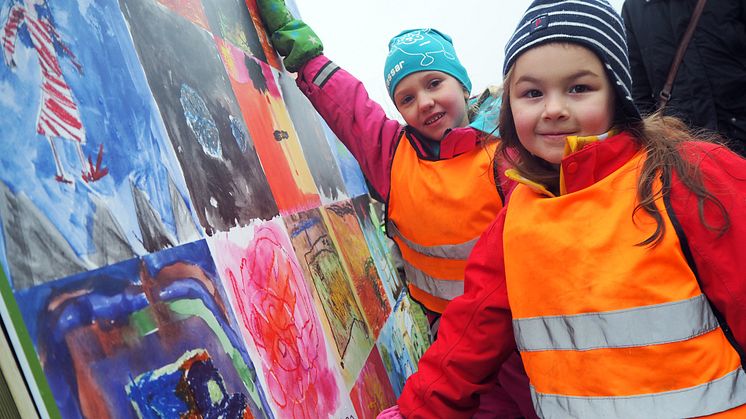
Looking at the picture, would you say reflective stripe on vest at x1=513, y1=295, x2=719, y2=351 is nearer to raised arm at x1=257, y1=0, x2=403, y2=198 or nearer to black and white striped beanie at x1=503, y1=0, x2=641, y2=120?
black and white striped beanie at x1=503, y1=0, x2=641, y2=120

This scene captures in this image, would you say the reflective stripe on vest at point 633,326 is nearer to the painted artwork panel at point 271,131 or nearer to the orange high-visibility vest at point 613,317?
the orange high-visibility vest at point 613,317

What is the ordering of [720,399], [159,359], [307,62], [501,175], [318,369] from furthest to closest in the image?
[307,62] → [501,175] → [318,369] → [720,399] → [159,359]

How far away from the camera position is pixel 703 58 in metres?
2.46

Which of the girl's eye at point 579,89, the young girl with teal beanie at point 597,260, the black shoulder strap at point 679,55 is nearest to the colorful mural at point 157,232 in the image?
the young girl with teal beanie at point 597,260

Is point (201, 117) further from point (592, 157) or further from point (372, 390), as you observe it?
point (372, 390)

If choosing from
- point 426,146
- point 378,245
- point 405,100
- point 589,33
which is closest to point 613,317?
point 589,33

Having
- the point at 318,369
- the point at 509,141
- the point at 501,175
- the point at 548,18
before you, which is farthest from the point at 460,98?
the point at 318,369

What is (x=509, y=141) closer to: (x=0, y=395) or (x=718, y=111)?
(x=0, y=395)

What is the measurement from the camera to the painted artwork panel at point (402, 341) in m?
2.29

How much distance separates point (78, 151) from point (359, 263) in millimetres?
1536

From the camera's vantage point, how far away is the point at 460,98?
2.05 m

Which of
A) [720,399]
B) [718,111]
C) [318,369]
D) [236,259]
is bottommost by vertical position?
[720,399]

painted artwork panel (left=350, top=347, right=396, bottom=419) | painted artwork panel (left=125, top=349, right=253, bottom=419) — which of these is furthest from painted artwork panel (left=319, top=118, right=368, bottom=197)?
painted artwork panel (left=125, top=349, right=253, bottom=419)

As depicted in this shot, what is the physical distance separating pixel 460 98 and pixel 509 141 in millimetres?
543
